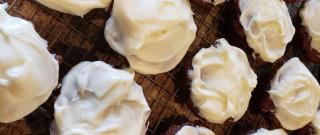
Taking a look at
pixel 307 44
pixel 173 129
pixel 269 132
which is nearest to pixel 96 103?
pixel 173 129

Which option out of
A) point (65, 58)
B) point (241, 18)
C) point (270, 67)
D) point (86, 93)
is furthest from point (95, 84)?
point (270, 67)

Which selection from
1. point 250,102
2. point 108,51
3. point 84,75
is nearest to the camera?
point 84,75

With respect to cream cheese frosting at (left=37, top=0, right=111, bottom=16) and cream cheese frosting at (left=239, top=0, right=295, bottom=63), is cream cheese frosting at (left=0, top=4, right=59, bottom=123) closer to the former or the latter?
cream cheese frosting at (left=37, top=0, right=111, bottom=16)

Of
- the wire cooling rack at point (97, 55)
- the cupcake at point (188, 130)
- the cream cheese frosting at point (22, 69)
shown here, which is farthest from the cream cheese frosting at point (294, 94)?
the cream cheese frosting at point (22, 69)

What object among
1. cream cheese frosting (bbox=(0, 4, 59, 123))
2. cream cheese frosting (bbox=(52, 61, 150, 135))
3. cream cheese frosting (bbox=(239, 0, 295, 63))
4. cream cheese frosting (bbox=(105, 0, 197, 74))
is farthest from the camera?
cream cheese frosting (bbox=(239, 0, 295, 63))

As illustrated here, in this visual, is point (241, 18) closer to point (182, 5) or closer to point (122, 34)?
point (182, 5)

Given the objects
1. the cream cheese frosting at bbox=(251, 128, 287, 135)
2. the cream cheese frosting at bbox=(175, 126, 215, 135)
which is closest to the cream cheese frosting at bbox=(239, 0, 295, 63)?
the cream cheese frosting at bbox=(251, 128, 287, 135)

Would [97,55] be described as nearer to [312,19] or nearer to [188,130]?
[188,130]
